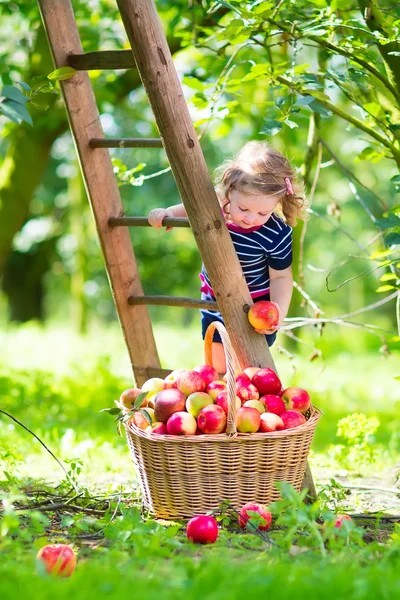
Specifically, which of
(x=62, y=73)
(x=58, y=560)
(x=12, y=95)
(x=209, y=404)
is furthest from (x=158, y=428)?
(x=62, y=73)

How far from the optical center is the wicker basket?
2.71m

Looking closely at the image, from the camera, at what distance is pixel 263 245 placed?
10.9ft

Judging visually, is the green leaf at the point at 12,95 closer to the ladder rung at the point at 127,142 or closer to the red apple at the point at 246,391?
the ladder rung at the point at 127,142

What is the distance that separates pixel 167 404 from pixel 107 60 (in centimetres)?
136

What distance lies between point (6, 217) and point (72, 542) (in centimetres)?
522

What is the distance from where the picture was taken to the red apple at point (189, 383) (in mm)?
2912

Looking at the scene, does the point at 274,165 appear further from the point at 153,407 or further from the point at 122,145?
the point at 153,407

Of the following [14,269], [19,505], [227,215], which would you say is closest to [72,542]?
[19,505]

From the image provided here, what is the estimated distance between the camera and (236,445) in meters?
2.71

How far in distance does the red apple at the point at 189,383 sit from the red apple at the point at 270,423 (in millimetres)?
277

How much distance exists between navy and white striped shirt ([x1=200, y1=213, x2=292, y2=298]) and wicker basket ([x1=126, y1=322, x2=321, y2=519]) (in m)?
0.67

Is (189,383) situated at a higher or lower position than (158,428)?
higher

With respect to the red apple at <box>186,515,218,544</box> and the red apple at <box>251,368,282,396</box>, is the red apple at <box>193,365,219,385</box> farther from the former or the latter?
the red apple at <box>186,515,218,544</box>

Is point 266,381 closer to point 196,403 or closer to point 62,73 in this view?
point 196,403
